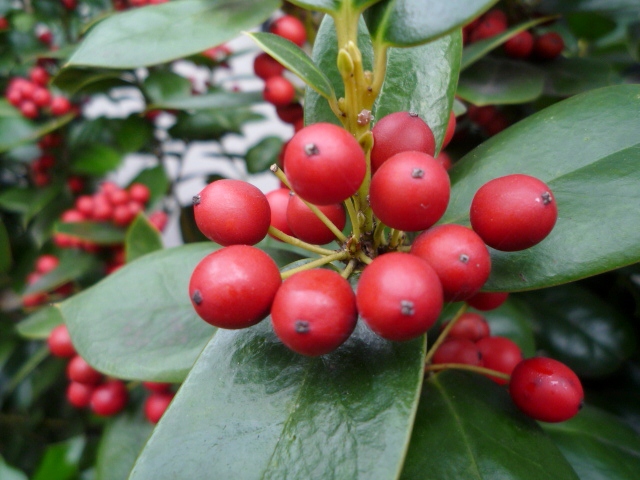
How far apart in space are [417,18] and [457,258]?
0.73 feet

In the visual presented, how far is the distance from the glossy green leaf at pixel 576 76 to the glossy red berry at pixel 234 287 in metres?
0.81

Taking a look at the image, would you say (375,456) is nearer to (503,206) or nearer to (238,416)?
(238,416)

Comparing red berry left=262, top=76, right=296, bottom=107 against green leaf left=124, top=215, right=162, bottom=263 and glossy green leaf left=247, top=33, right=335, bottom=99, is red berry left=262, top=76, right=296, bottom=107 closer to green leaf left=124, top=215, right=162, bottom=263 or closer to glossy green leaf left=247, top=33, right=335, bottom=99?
green leaf left=124, top=215, right=162, bottom=263

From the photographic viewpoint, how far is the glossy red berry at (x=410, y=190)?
1.38 ft

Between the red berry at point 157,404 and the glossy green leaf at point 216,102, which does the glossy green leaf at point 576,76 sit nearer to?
the glossy green leaf at point 216,102

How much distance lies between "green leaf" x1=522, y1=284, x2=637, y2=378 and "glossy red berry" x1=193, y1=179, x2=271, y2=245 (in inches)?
34.4

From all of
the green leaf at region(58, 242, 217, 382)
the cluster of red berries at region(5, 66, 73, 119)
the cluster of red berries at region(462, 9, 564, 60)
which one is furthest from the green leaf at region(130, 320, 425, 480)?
the cluster of red berries at region(5, 66, 73, 119)

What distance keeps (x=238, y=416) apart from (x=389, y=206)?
0.25 metres

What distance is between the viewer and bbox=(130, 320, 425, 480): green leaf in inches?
17.1

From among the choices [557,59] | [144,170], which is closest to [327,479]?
[557,59]

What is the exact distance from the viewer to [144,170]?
5.17ft

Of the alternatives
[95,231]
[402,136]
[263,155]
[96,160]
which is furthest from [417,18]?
[96,160]

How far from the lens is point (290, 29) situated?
100 centimetres

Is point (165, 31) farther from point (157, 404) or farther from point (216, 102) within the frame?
point (157, 404)
